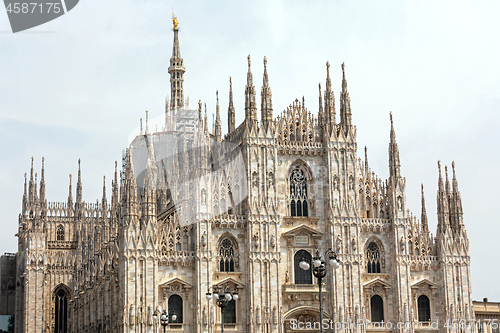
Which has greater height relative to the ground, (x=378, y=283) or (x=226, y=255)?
(x=226, y=255)

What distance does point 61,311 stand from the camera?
363ft

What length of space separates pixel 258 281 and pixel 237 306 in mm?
2626

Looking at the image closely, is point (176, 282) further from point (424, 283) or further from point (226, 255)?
point (424, 283)

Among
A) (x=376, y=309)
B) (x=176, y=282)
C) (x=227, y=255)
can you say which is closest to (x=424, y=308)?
(x=376, y=309)

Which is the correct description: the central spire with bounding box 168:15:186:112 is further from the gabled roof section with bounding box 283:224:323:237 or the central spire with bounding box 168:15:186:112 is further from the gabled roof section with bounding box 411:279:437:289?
the gabled roof section with bounding box 411:279:437:289

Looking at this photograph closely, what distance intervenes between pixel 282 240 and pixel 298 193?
4.39 metres

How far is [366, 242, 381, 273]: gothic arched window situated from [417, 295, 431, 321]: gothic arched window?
447 centimetres

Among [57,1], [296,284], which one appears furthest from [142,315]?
[57,1]

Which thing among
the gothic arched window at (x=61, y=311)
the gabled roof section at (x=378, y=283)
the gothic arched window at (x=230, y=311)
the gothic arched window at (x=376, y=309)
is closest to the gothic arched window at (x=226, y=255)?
the gothic arched window at (x=230, y=311)

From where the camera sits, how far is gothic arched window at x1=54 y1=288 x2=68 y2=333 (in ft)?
361

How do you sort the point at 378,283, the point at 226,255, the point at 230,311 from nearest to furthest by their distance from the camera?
the point at 230,311 < the point at 226,255 < the point at 378,283

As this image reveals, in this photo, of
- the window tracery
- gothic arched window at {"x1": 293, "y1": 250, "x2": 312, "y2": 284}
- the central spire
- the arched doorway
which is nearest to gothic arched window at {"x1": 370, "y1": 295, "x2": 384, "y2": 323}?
gothic arched window at {"x1": 293, "y1": 250, "x2": 312, "y2": 284}

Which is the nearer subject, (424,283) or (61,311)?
(424,283)

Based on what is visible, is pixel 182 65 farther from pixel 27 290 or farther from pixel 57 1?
pixel 57 1
